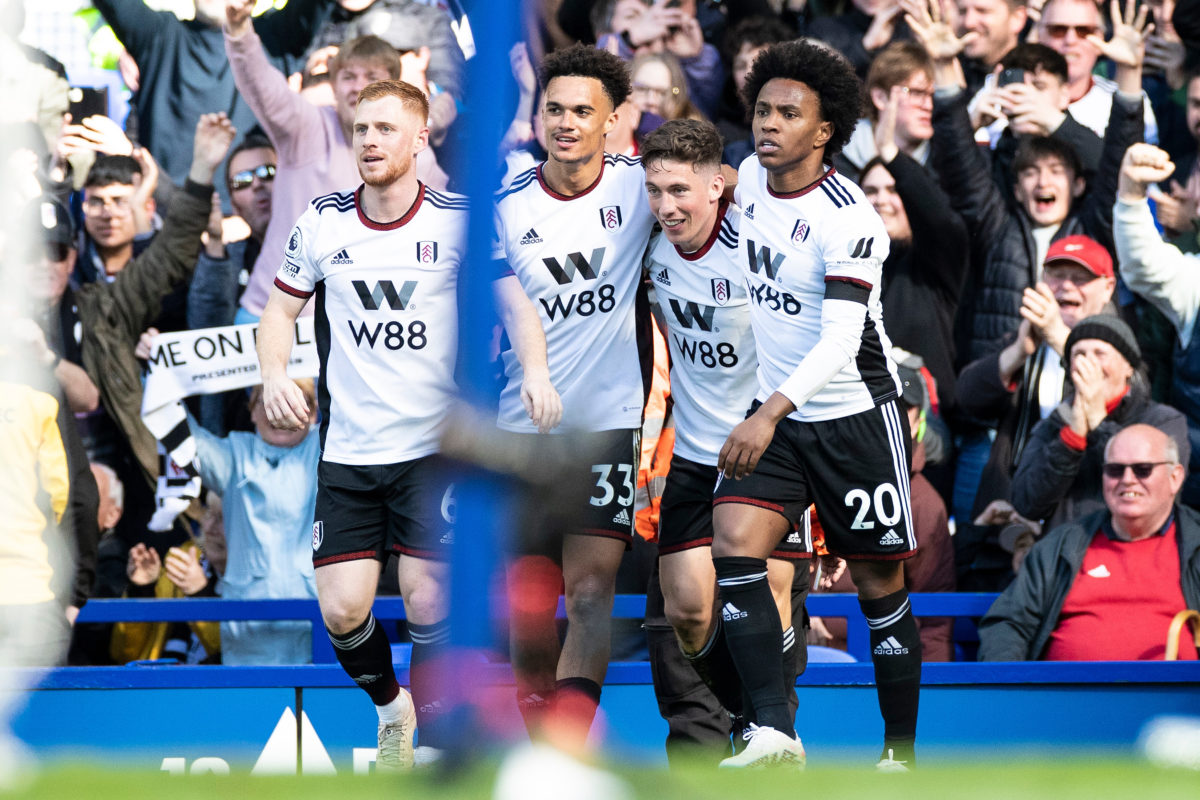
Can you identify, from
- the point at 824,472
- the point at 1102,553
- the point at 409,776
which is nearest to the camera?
the point at 409,776

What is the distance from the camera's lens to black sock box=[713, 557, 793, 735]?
415cm

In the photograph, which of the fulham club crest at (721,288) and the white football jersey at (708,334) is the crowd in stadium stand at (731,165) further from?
the fulham club crest at (721,288)

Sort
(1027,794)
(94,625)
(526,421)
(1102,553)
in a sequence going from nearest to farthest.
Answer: (1027,794) → (526,421) → (1102,553) → (94,625)

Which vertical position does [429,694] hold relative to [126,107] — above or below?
below

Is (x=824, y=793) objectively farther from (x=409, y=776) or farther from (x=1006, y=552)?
(x=1006, y=552)

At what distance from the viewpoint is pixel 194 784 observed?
1863 millimetres

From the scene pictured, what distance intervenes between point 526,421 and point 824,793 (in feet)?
9.81

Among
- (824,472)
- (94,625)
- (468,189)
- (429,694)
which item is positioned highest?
(468,189)

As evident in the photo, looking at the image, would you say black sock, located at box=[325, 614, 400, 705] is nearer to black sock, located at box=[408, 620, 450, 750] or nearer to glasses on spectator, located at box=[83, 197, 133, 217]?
black sock, located at box=[408, 620, 450, 750]

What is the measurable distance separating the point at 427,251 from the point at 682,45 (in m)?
2.46

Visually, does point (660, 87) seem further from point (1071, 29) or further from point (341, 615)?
point (341, 615)

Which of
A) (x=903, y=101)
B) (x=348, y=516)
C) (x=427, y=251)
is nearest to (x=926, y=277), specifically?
(x=903, y=101)

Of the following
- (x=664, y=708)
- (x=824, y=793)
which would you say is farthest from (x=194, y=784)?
(x=664, y=708)

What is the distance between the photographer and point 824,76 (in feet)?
14.6
